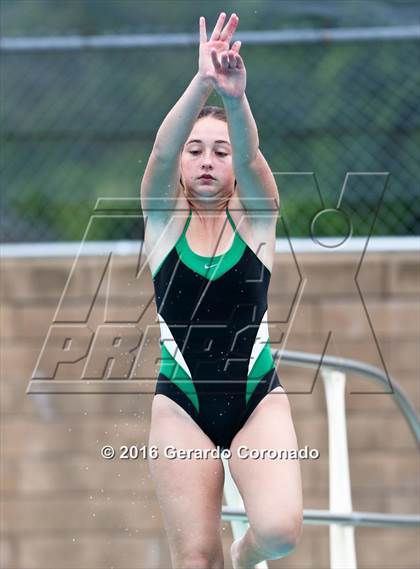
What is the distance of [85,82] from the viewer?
695cm

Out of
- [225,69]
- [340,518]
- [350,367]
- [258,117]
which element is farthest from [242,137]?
[258,117]

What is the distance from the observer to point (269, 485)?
3.92 meters

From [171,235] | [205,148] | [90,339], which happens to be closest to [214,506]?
[171,235]

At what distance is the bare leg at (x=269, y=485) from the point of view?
390 cm

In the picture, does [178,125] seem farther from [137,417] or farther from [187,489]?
[137,417]

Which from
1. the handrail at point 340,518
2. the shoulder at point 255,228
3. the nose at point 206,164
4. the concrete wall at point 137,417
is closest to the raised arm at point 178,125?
the nose at point 206,164

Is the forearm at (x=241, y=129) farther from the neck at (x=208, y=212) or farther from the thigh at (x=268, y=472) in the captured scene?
the thigh at (x=268, y=472)

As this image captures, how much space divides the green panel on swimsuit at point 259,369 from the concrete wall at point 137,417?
2.59 metres

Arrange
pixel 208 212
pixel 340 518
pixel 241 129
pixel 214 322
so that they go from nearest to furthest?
pixel 241 129
pixel 214 322
pixel 208 212
pixel 340 518

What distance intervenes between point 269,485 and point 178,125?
4.20 feet

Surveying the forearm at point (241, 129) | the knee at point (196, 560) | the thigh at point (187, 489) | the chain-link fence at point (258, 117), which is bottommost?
the knee at point (196, 560)

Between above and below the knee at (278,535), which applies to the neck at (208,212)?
above

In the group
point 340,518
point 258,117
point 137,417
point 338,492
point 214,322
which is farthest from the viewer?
point 137,417

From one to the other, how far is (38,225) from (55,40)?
3.70 feet
